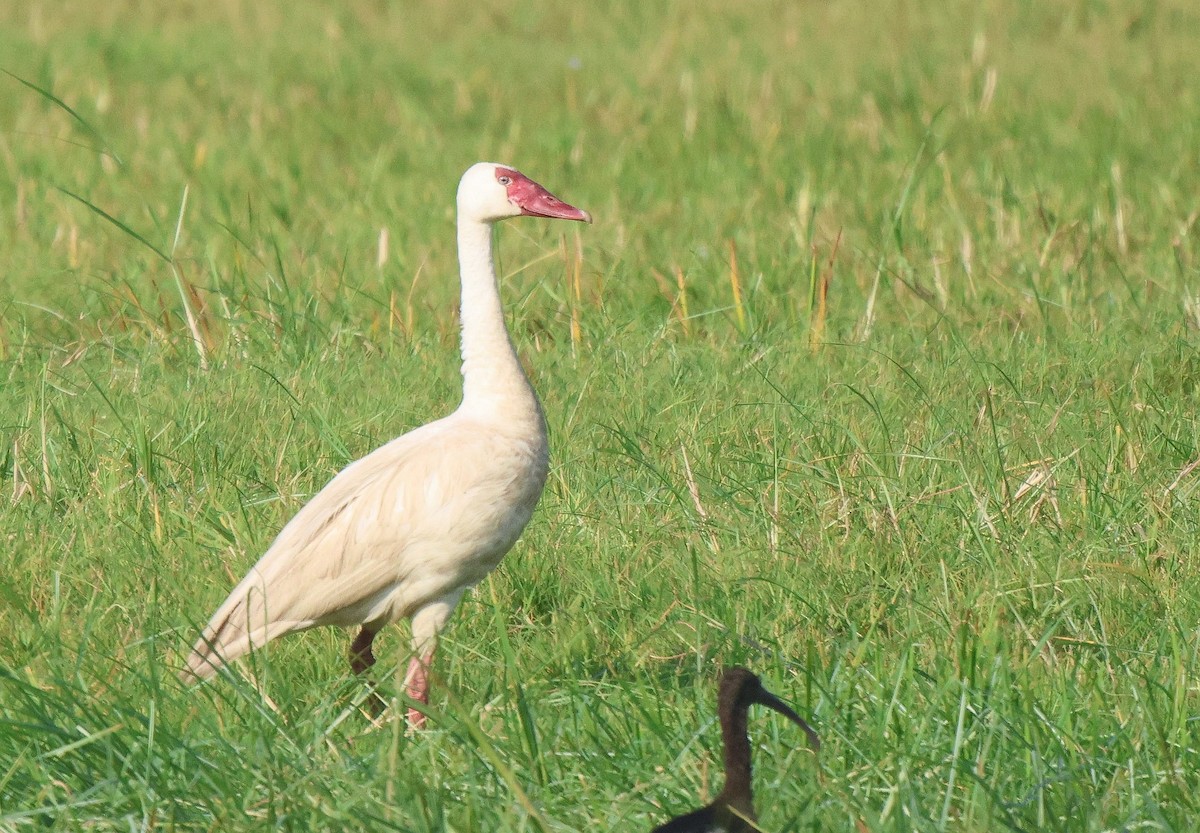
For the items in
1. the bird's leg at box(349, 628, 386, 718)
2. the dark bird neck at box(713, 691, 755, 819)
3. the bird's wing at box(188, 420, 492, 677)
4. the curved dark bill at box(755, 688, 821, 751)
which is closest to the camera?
the dark bird neck at box(713, 691, 755, 819)

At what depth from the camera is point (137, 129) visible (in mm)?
9516

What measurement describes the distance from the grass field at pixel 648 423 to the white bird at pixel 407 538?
175 millimetres

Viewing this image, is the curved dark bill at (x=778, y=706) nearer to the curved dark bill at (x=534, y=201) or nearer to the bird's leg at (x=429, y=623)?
the bird's leg at (x=429, y=623)

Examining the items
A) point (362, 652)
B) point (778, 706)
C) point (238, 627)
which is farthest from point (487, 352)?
point (778, 706)

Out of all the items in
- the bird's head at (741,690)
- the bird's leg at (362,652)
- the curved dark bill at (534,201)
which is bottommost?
the bird's leg at (362,652)

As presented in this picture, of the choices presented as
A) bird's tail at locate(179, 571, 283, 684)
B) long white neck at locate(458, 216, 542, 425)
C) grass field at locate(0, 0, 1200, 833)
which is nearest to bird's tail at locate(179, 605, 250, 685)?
bird's tail at locate(179, 571, 283, 684)

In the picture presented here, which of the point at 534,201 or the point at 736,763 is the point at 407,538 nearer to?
the point at 534,201

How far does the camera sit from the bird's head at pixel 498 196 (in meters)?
4.45

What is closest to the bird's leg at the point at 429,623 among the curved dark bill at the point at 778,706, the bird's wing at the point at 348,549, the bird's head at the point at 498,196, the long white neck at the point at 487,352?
the bird's wing at the point at 348,549

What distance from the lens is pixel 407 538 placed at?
401 cm

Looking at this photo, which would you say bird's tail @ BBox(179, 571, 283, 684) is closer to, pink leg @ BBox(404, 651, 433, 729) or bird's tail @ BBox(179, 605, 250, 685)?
bird's tail @ BBox(179, 605, 250, 685)

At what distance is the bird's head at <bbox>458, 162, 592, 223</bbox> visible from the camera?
4.45m

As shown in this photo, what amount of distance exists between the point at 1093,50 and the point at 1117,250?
4.48m

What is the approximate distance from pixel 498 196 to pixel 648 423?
1259 mm
